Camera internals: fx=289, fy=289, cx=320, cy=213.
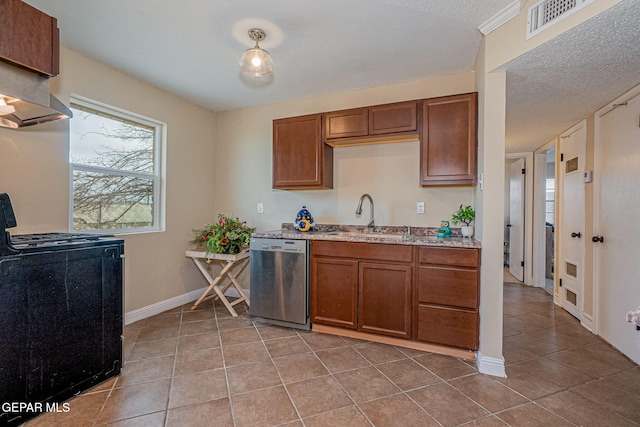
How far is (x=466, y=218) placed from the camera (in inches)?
101

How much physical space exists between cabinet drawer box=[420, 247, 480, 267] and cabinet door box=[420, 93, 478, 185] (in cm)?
63

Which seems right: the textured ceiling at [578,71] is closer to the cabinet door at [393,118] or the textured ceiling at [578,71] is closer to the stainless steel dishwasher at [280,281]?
the cabinet door at [393,118]

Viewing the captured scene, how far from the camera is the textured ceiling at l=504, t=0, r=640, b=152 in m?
1.51

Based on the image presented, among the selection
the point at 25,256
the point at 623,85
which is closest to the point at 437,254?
the point at 623,85

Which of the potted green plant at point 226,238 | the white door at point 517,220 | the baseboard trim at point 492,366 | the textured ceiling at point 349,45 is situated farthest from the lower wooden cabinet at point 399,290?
the white door at point 517,220

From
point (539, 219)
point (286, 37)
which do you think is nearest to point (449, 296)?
point (286, 37)

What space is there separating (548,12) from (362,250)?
6.34 ft

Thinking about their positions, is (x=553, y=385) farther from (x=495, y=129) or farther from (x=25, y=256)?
(x=25, y=256)

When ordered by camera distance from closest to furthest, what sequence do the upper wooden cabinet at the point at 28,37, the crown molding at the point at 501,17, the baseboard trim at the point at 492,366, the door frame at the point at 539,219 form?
1. the upper wooden cabinet at the point at 28,37
2. the crown molding at the point at 501,17
3. the baseboard trim at the point at 492,366
4. the door frame at the point at 539,219

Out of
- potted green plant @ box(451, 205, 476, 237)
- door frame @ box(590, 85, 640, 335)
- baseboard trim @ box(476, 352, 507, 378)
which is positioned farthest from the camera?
door frame @ box(590, 85, 640, 335)

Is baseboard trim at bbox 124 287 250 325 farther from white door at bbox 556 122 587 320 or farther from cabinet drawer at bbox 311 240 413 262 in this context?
white door at bbox 556 122 587 320

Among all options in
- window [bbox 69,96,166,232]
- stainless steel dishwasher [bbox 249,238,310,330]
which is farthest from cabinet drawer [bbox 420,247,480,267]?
window [bbox 69,96,166,232]

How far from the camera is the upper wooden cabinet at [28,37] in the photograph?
1438 millimetres

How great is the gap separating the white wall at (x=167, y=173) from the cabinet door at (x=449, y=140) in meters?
2.70
